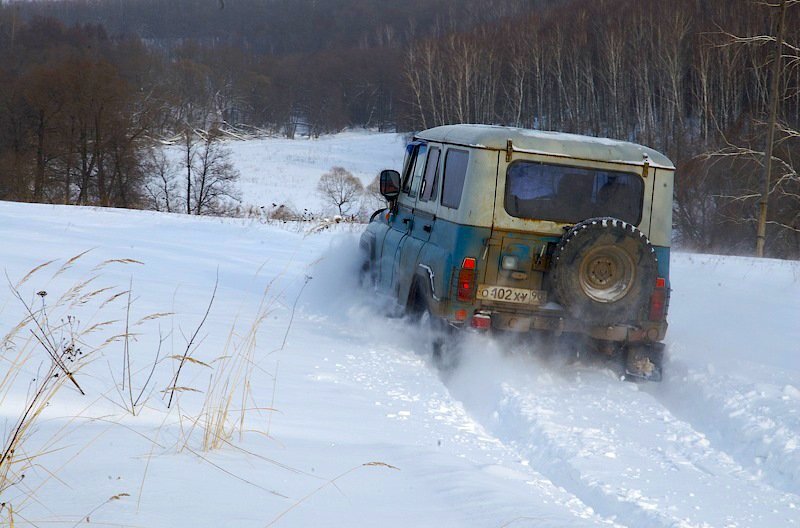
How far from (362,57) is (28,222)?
89.0m

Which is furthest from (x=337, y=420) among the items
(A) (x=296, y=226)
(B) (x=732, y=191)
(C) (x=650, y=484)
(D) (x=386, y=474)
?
(B) (x=732, y=191)

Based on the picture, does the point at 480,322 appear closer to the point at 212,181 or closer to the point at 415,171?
the point at 415,171

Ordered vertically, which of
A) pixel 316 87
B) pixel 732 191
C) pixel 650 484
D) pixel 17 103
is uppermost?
pixel 316 87

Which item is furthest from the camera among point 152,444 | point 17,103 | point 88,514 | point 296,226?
point 17,103

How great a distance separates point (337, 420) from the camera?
501cm

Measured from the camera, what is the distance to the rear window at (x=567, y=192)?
7.24m

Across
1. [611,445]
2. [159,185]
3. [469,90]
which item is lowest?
[611,445]

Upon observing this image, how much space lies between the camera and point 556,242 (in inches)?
285

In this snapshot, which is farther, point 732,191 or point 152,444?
point 732,191

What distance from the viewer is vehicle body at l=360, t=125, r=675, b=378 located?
6926mm

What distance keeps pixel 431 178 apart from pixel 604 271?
87.4 inches

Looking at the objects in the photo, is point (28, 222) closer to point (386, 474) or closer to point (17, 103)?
point (386, 474)

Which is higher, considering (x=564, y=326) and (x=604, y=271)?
(x=604, y=271)

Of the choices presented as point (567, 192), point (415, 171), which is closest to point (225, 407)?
point (567, 192)
